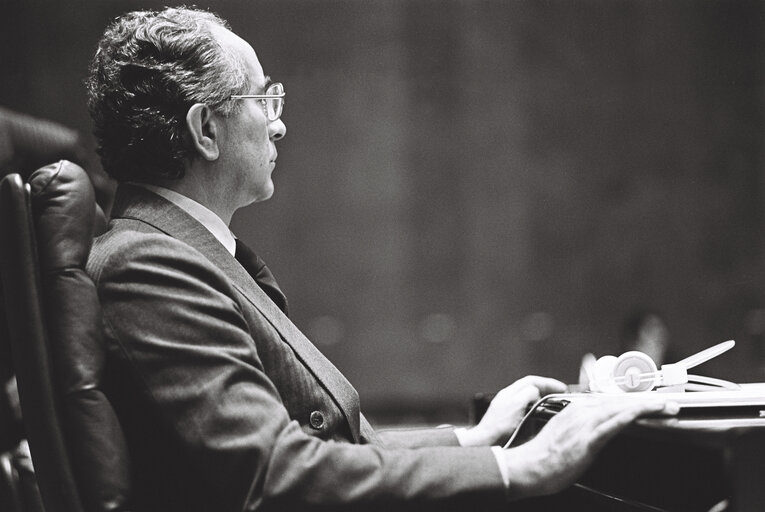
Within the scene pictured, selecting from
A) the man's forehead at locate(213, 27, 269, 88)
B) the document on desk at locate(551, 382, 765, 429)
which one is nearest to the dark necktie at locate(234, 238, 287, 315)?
the man's forehead at locate(213, 27, 269, 88)

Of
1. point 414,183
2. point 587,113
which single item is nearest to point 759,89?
point 587,113

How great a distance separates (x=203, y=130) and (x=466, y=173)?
5.07m

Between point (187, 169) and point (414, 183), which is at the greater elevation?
point (187, 169)

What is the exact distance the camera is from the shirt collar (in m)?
1.30

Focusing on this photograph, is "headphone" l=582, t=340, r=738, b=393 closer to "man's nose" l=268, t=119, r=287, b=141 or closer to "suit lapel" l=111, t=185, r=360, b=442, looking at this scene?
"suit lapel" l=111, t=185, r=360, b=442

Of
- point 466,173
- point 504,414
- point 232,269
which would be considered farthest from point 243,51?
point 466,173

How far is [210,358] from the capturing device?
101cm

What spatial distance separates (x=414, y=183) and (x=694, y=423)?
17.7ft

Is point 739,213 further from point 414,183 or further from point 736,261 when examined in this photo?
point 414,183

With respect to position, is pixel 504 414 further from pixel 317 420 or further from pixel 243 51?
pixel 243 51

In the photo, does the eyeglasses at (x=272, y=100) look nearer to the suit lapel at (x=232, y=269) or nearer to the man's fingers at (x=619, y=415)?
the suit lapel at (x=232, y=269)

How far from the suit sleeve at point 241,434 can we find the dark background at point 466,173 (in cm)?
519

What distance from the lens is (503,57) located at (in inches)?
248

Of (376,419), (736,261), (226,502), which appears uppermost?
(226,502)
